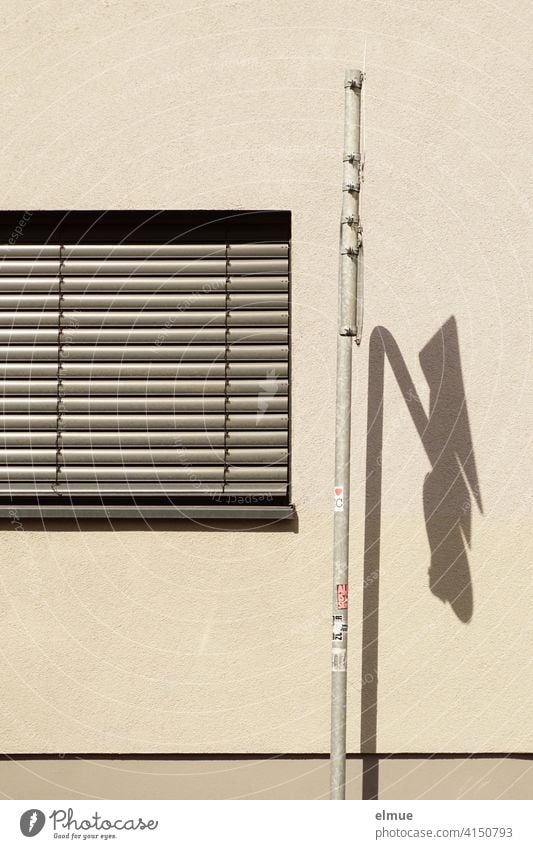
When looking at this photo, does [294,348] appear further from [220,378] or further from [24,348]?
[24,348]

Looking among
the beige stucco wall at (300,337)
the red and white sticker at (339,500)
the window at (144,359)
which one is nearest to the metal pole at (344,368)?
the red and white sticker at (339,500)

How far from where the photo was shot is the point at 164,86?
583cm

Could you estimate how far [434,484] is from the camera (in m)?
5.65

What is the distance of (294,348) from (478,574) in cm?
186

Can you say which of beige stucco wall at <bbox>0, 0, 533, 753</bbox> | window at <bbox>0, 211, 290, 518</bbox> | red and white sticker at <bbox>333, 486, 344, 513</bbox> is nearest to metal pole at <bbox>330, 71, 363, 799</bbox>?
red and white sticker at <bbox>333, 486, 344, 513</bbox>

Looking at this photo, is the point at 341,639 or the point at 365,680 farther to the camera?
the point at 365,680

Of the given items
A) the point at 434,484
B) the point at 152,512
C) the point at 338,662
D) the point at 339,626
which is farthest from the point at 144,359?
the point at 338,662

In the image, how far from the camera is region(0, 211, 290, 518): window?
228 inches

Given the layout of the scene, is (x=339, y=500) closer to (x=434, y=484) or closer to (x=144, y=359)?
(x=434, y=484)

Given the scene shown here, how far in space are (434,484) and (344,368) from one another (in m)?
1.41

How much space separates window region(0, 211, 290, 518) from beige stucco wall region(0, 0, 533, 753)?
0.20 meters

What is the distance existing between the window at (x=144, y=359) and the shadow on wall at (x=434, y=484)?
Result: 594 mm

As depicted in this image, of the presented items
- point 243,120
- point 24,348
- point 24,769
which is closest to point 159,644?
point 24,769

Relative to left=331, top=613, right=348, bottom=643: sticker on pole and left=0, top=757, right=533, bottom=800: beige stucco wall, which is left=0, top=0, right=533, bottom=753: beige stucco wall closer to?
left=0, top=757, right=533, bottom=800: beige stucco wall
